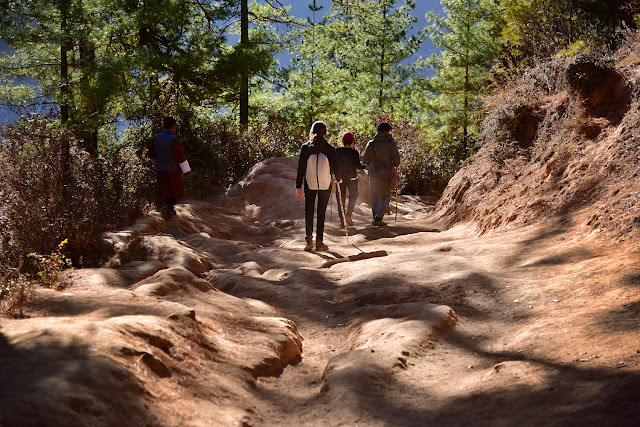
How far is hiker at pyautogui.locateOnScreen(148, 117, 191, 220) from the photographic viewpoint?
11.5 metres

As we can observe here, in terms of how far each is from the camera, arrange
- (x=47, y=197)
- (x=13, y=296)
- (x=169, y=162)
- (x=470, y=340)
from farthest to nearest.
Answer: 1. (x=169, y=162)
2. (x=47, y=197)
3. (x=470, y=340)
4. (x=13, y=296)

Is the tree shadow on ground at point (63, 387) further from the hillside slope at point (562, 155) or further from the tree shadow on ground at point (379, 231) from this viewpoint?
the tree shadow on ground at point (379, 231)

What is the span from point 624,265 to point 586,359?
88.6 inches

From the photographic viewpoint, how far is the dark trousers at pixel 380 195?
13023mm

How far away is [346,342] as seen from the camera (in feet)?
→ 18.0

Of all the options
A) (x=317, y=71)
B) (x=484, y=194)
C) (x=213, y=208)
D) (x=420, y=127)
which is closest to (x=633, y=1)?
(x=484, y=194)

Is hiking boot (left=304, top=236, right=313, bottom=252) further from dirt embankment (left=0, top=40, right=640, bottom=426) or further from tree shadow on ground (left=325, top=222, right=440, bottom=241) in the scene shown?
tree shadow on ground (left=325, top=222, right=440, bottom=241)

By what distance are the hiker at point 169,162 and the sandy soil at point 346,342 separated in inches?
125

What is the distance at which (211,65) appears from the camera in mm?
18297

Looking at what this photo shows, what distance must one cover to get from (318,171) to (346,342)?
490 centimetres

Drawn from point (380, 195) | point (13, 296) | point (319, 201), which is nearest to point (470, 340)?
point (13, 296)

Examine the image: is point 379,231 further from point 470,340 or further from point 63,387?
point 63,387

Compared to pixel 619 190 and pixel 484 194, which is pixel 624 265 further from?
pixel 484 194

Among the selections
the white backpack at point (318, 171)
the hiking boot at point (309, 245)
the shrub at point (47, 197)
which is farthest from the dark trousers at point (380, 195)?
the shrub at point (47, 197)
